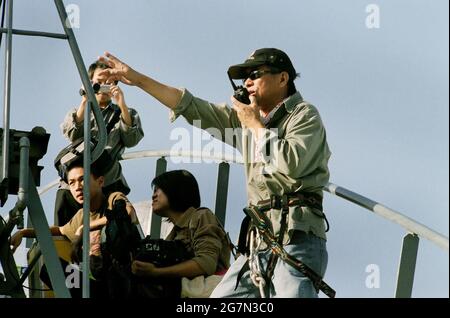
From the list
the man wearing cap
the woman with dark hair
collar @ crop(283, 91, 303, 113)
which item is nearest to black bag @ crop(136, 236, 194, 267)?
the woman with dark hair

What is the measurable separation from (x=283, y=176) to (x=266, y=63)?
3.15 ft

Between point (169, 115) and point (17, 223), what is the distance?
141 centimetres

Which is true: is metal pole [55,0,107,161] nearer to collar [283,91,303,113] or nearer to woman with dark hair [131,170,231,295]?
woman with dark hair [131,170,231,295]

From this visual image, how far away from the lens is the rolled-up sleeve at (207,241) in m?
9.46

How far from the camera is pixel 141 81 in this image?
9594mm

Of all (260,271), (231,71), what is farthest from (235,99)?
(260,271)

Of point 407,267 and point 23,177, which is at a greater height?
point 23,177

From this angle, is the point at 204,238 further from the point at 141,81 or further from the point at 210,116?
the point at 141,81

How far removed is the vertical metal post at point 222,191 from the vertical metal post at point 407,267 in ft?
6.59

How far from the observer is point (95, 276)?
9.41m

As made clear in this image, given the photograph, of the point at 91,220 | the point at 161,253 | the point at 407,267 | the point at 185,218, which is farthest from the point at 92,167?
the point at 407,267

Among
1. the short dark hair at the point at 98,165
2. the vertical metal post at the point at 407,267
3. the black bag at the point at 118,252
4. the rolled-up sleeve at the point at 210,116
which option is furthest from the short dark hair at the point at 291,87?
the short dark hair at the point at 98,165
